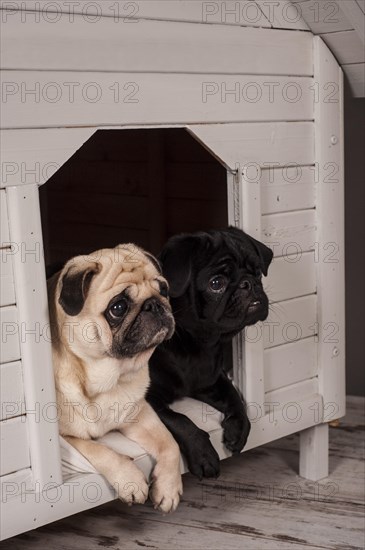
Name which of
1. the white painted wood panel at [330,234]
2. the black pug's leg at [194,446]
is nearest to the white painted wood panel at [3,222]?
the black pug's leg at [194,446]

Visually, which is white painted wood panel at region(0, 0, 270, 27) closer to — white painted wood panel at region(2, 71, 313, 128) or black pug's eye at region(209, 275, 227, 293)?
white painted wood panel at region(2, 71, 313, 128)

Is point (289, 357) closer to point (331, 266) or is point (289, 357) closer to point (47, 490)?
point (331, 266)

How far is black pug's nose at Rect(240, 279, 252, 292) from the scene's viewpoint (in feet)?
5.89

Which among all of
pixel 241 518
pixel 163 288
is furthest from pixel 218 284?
pixel 241 518

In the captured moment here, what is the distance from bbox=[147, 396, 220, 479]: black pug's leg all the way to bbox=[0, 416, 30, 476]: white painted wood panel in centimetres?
34

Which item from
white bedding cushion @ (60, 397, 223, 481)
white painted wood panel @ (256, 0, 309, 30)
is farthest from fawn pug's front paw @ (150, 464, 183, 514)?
white painted wood panel @ (256, 0, 309, 30)

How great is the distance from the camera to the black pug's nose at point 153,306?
64.2 inches

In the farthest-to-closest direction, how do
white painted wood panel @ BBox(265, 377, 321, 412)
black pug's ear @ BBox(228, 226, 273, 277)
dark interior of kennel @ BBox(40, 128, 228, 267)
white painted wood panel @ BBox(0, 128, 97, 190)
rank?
dark interior of kennel @ BBox(40, 128, 228, 267)
white painted wood panel @ BBox(265, 377, 321, 412)
black pug's ear @ BBox(228, 226, 273, 277)
white painted wood panel @ BBox(0, 128, 97, 190)

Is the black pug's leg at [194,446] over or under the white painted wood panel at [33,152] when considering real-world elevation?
under

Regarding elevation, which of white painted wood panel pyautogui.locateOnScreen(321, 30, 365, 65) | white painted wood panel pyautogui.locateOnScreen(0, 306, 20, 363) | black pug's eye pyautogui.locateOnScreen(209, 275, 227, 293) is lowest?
white painted wood panel pyautogui.locateOnScreen(0, 306, 20, 363)

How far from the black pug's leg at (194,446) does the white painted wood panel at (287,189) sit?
1.69ft

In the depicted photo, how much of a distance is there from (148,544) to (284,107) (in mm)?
1032

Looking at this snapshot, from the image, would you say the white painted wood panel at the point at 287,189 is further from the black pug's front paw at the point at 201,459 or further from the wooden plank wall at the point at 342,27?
the black pug's front paw at the point at 201,459

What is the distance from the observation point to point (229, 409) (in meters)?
1.96
